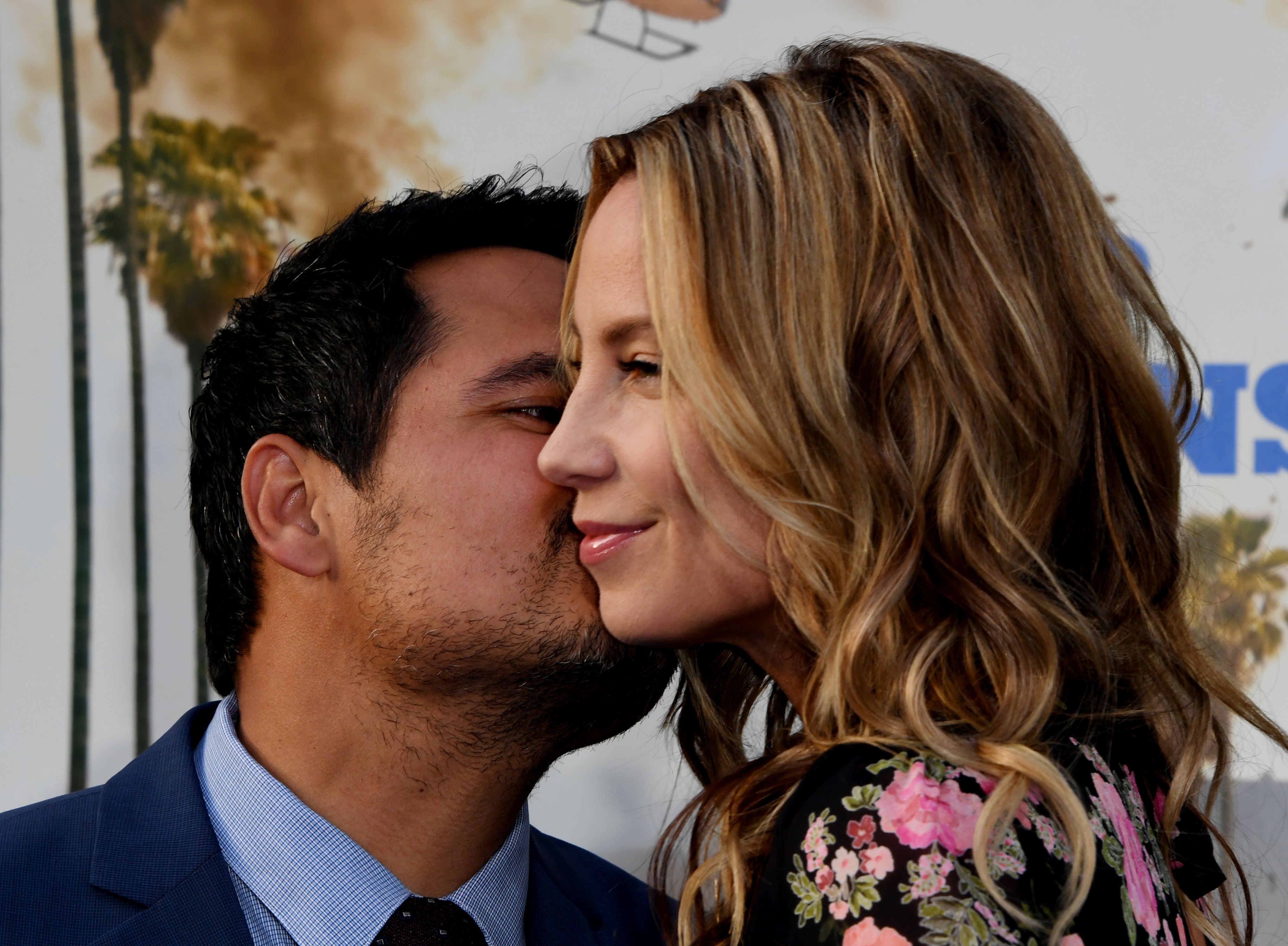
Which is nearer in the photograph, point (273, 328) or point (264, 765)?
point (264, 765)

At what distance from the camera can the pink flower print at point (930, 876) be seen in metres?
0.83

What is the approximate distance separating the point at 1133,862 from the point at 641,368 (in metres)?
0.57

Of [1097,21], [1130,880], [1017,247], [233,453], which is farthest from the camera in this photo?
[1097,21]

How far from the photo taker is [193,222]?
80.2 inches

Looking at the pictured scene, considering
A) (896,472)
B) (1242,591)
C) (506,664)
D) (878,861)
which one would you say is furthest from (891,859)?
(1242,591)

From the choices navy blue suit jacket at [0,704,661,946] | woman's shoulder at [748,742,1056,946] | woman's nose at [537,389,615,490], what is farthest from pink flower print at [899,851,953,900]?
navy blue suit jacket at [0,704,661,946]

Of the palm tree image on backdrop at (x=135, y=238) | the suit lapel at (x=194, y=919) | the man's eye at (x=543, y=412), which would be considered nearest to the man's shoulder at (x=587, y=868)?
the suit lapel at (x=194, y=919)

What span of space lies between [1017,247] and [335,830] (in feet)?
3.16

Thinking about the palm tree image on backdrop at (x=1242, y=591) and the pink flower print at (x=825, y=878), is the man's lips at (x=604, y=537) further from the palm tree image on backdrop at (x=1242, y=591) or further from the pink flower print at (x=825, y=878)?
the palm tree image on backdrop at (x=1242, y=591)

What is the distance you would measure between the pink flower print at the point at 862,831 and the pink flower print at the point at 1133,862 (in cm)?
21

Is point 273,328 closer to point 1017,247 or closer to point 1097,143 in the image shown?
point 1017,247

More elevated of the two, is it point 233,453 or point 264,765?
point 233,453

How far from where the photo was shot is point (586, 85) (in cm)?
206

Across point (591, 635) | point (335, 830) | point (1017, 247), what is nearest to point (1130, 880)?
point (1017, 247)
